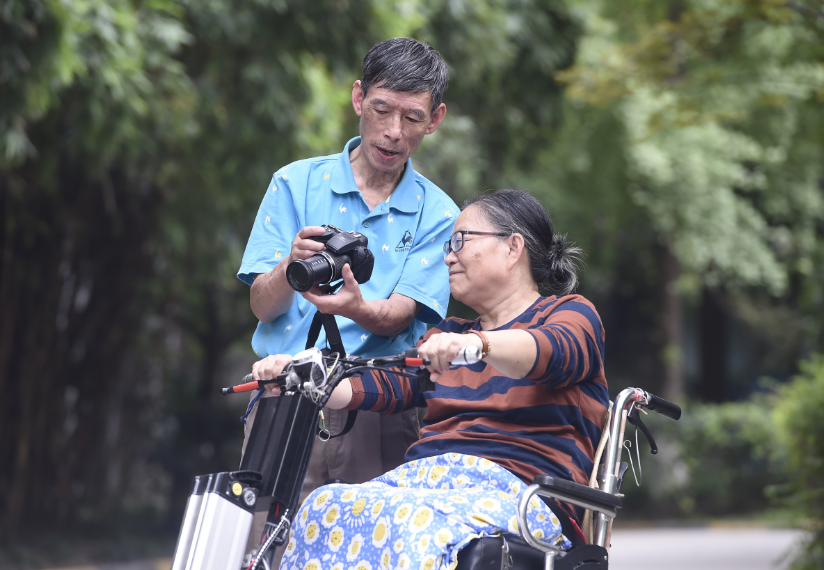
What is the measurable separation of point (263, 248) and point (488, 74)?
6.38 m

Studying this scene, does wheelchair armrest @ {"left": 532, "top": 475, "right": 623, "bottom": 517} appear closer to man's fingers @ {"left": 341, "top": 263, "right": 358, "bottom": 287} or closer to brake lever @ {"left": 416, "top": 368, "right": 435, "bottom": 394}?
brake lever @ {"left": 416, "top": 368, "right": 435, "bottom": 394}

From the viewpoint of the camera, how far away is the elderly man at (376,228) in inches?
103

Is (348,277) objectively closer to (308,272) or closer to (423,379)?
(308,272)

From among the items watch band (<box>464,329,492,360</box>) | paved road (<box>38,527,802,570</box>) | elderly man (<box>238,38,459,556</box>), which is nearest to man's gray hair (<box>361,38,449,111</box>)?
elderly man (<box>238,38,459,556</box>)

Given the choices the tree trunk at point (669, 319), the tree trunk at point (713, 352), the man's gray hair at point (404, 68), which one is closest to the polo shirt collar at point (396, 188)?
the man's gray hair at point (404, 68)

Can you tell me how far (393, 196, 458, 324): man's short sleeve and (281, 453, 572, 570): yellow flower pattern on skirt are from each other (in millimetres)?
470

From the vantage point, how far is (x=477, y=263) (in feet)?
8.63

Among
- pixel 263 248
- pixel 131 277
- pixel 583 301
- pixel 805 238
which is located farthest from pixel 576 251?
pixel 805 238

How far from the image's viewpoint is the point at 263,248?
267cm

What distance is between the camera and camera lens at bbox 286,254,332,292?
Result: 225 centimetres

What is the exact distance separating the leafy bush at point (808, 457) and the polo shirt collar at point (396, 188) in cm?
419

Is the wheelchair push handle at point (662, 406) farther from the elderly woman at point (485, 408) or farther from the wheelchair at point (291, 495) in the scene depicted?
the wheelchair at point (291, 495)

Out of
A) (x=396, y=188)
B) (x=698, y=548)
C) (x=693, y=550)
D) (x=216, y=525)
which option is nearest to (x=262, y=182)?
(x=396, y=188)

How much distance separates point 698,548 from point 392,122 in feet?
29.0
